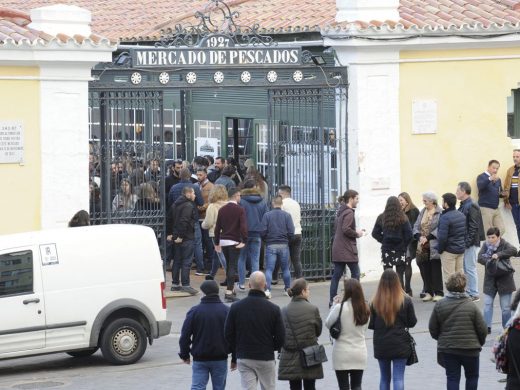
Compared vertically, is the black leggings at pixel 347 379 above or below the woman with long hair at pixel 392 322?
below

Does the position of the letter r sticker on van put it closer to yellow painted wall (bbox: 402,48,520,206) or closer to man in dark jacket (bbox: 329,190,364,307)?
man in dark jacket (bbox: 329,190,364,307)

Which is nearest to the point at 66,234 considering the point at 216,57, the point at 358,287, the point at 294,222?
the point at 358,287

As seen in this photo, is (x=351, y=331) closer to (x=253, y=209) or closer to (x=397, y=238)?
(x=397, y=238)

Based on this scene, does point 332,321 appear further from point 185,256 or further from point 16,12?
point 16,12

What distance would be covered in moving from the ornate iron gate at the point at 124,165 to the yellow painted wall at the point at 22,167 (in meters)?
0.92

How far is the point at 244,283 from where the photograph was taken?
2075cm

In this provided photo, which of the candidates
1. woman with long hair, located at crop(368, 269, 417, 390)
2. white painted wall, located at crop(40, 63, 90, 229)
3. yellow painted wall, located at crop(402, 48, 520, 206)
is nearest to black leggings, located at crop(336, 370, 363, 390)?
woman with long hair, located at crop(368, 269, 417, 390)

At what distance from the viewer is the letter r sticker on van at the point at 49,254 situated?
50.1ft

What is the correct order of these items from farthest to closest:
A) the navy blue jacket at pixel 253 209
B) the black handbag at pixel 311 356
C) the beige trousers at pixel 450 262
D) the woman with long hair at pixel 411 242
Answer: the navy blue jacket at pixel 253 209, the woman with long hair at pixel 411 242, the beige trousers at pixel 450 262, the black handbag at pixel 311 356

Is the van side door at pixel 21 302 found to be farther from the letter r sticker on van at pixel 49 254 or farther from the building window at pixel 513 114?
the building window at pixel 513 114

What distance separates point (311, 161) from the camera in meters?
21.6

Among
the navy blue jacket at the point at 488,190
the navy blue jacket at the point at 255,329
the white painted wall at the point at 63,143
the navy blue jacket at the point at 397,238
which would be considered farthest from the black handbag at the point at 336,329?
the navy blue jacket at the point at 488,190

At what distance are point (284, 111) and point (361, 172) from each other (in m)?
1.72

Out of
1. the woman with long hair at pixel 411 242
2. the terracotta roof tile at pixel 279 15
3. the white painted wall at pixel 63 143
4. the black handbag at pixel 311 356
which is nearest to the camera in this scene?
the black handbag at pixel 311 356
